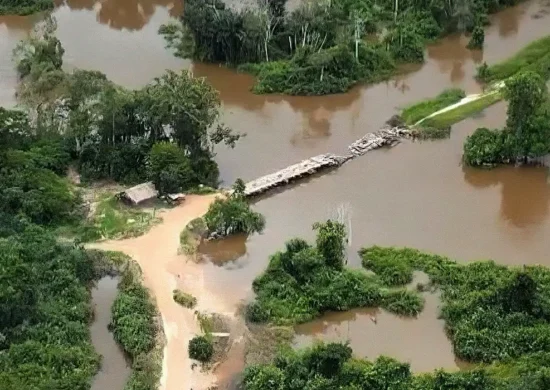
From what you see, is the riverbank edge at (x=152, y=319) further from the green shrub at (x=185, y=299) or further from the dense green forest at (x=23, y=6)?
the dense green forest at (x=23, y=6)

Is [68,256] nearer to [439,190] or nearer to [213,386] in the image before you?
[213,386]

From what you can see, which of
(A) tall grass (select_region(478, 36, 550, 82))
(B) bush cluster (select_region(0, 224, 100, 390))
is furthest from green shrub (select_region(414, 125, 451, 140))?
(B) bush cluster (select_region(0, 224, 100, 390))

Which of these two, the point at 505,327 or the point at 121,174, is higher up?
the point at 121,174

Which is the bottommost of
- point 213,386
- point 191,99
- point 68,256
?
point 213,386

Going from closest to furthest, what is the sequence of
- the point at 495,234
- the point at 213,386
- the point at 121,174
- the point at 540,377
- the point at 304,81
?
the point at 540,377
the point at 213,386
the point at 495,234
the point at 121,174
the point at 304,81

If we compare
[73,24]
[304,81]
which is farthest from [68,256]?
[73,24]
